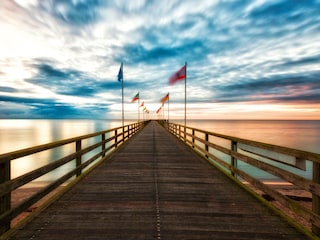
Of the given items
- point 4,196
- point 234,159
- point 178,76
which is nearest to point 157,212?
point 4,196

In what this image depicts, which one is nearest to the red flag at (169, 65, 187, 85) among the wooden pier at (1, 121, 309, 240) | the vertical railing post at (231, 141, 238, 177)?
the vertical railing post at (231, 141, 238, 177)

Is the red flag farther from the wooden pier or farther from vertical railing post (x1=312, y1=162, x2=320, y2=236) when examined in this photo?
vertical railing post (x1=312, y1=162, x2=320, y2=236)

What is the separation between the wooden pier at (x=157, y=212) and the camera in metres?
3.38

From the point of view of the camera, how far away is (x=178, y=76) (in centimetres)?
1903

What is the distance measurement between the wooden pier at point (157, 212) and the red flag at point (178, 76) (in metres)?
13.2

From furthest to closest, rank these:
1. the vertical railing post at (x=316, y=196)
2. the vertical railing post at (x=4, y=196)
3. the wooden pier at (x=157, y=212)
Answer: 1. the wooden pier at (x=157, y=212)
2. the vertical railing post at (x=4, y=196)
3. the vertical railing post at (x=316, y=196)

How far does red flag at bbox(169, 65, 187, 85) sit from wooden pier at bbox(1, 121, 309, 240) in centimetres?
1318

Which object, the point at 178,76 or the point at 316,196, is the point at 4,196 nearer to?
the point at 316,196

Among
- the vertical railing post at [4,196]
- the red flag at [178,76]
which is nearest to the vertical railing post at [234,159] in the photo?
the vertical railing post at [4,196]

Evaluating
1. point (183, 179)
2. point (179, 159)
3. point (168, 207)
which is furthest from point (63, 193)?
point (179, 159)

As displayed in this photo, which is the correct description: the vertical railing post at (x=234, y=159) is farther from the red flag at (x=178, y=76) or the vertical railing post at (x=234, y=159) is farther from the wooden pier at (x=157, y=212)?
the red flag at (x=178, y=76)

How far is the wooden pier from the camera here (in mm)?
3381

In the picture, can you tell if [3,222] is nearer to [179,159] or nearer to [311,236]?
[311,236]

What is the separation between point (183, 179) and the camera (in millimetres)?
6387
